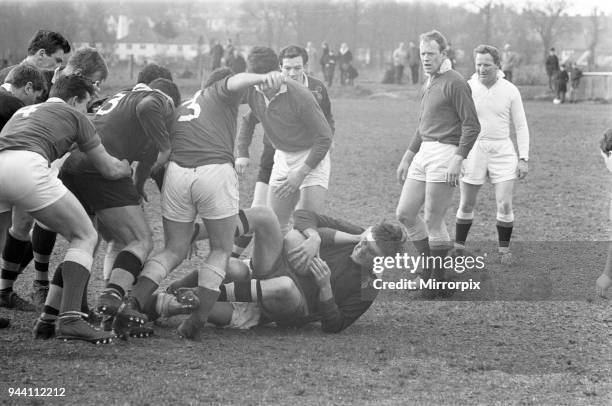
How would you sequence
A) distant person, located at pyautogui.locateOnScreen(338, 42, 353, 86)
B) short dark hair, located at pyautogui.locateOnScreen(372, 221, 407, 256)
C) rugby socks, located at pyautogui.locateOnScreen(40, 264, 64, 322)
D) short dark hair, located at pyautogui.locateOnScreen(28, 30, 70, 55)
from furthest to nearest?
1. distant person, located at pyautogui.locateOnScreen(338, 42, 353, 86)
2. short dark hair, located at pyautogui.locateOnScreen(28, 30, 70, 55)
3. short dark hair, located at pyautogui.locateOnScreen(372, 221, 407, 256)
4. rugby socks, located at pyautogui.locateOnScreen(40, 264, 64, 322)

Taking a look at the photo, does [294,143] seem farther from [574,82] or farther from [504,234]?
[574,82]

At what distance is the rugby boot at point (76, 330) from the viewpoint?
479 cm

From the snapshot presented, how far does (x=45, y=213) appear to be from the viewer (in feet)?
15.6

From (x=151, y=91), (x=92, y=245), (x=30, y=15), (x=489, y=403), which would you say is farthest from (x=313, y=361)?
(x=30, y=15)

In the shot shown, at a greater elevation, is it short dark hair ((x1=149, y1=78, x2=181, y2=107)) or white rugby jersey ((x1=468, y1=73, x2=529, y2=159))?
short dark hair ((x1=149, y1=78, x2=181, y2=107))

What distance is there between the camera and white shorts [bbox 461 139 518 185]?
757 centimetres

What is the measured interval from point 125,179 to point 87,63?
72 centimetres

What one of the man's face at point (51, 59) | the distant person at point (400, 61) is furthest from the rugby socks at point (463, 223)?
the distant person at point (400, 61)

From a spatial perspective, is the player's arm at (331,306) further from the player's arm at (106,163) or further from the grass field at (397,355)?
the player's arm at (106,163)

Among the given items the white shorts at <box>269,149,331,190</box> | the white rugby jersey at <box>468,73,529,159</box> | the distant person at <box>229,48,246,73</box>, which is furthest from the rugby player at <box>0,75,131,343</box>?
the distant person at <box>229,48,246,73</box>

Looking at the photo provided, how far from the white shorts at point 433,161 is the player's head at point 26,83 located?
2720 mm

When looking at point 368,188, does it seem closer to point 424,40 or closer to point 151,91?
point 424,40

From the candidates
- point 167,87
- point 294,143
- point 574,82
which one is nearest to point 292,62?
point 294,143

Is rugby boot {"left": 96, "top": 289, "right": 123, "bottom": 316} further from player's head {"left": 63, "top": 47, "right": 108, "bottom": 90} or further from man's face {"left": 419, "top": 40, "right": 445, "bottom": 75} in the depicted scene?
man's face {"left": 419, "top": 40, "right": 445, "bottom": 75}
